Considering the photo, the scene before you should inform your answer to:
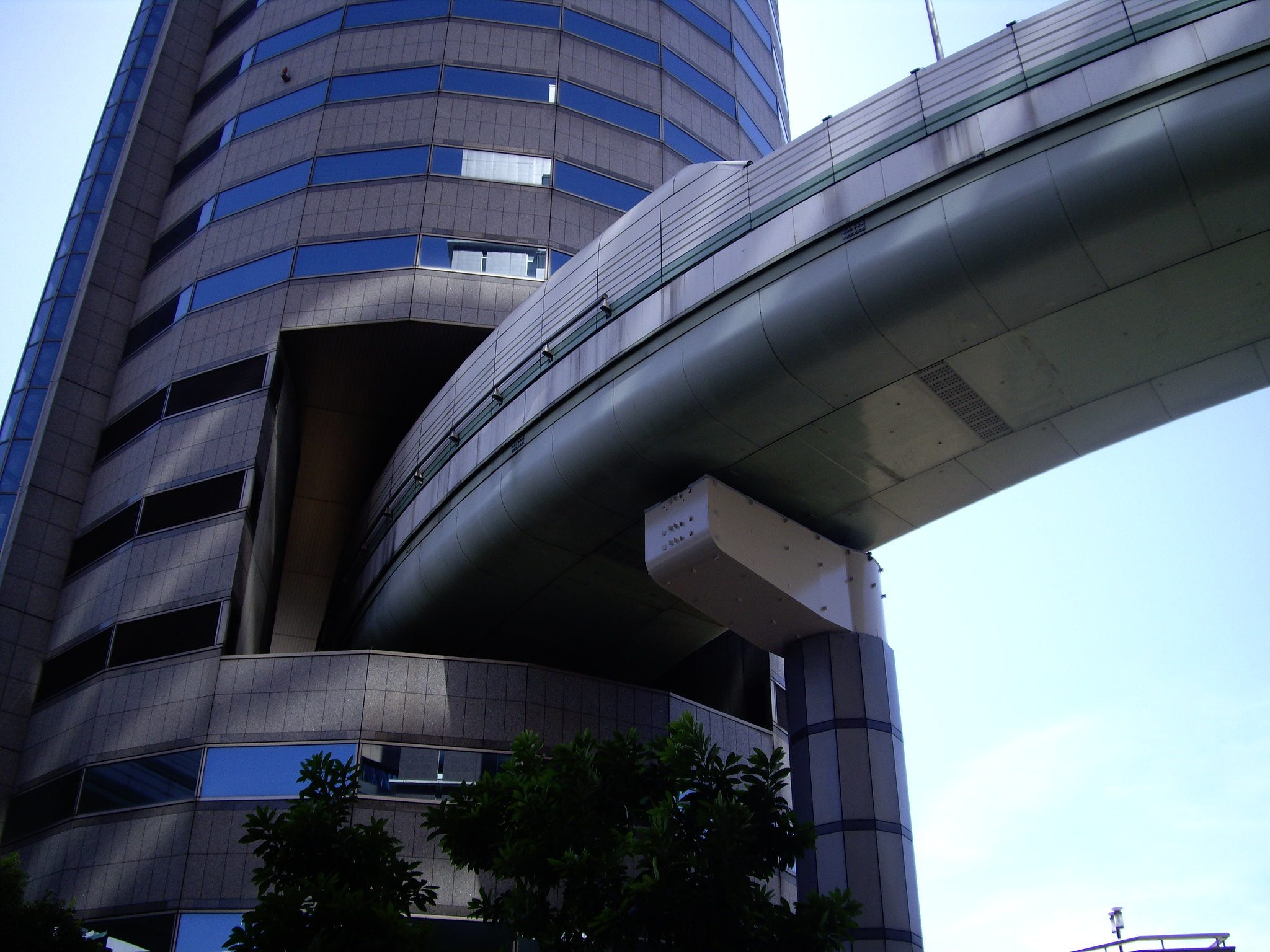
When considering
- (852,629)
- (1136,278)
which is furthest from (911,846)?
(1136,278)

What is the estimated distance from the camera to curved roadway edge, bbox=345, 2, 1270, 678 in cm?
1348

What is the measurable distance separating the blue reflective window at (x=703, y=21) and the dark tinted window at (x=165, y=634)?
26034 millimetres

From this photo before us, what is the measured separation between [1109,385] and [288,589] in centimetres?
2595

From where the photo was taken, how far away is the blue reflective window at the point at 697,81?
36.8 meters

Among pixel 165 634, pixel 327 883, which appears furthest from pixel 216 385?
pixel 327 883

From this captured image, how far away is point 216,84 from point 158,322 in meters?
10.2

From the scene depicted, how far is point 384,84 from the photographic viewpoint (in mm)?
32719

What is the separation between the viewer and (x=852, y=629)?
59.6ft

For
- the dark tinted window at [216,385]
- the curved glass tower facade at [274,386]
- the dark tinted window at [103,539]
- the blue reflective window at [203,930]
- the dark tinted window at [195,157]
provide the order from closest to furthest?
1. the blue reflective window at [203,930]
2. the curved glass tower facade at [274,386]
3. the dark tinted window at [103,539]
4. the dark tinted window at [216,385]
5. the dark tinted window at [195,157]

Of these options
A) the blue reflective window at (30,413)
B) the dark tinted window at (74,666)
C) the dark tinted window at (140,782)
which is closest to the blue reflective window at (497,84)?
the blue reflective window at (30,413)

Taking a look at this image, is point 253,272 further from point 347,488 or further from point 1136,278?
point 1136,278

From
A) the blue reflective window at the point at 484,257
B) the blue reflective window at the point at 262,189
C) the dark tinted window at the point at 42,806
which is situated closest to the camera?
the dark tinted window at the point at 42,806

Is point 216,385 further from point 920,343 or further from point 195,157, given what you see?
point 920,343

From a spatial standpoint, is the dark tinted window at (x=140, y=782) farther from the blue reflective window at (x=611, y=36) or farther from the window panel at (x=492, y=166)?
the blue reflective window at (x=611, y=36)
